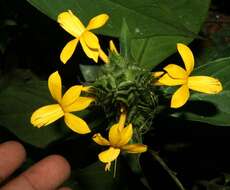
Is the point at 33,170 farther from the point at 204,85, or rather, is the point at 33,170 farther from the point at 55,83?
the point at 204,85

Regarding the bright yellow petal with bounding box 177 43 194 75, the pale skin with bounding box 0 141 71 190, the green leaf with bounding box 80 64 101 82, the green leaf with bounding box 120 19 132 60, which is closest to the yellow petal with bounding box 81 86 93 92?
the green leaf with bounding box 120 19 132 60

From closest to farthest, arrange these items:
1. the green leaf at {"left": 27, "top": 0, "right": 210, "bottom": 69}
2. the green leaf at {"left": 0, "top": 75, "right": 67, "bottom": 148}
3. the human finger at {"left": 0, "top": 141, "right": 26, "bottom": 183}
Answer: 1. the green leaf at {"left": 27, "top": 0, "right": 210, "bottom": 69}
2. the green leaf at {"left": 0, "top": 75, "right": 67, "bottom": 148}
3. the human finger at {"left": 0, "top": 141, "right": 26, "bottom": 183}

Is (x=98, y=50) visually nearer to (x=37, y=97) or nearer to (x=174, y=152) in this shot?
(x=37, y=97)

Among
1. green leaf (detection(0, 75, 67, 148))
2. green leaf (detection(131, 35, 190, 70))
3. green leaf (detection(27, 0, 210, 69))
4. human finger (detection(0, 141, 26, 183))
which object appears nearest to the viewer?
green leaf (detection(27, 0, 210, 69))

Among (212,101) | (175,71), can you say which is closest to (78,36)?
(175,71)

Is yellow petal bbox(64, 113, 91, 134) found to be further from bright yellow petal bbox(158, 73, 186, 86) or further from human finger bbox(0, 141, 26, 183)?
human finger bbox(0, 141, 26, 183)

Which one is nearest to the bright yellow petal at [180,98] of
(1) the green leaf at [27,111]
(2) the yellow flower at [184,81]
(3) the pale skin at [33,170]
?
(2) the yellow flower at [184,81]
